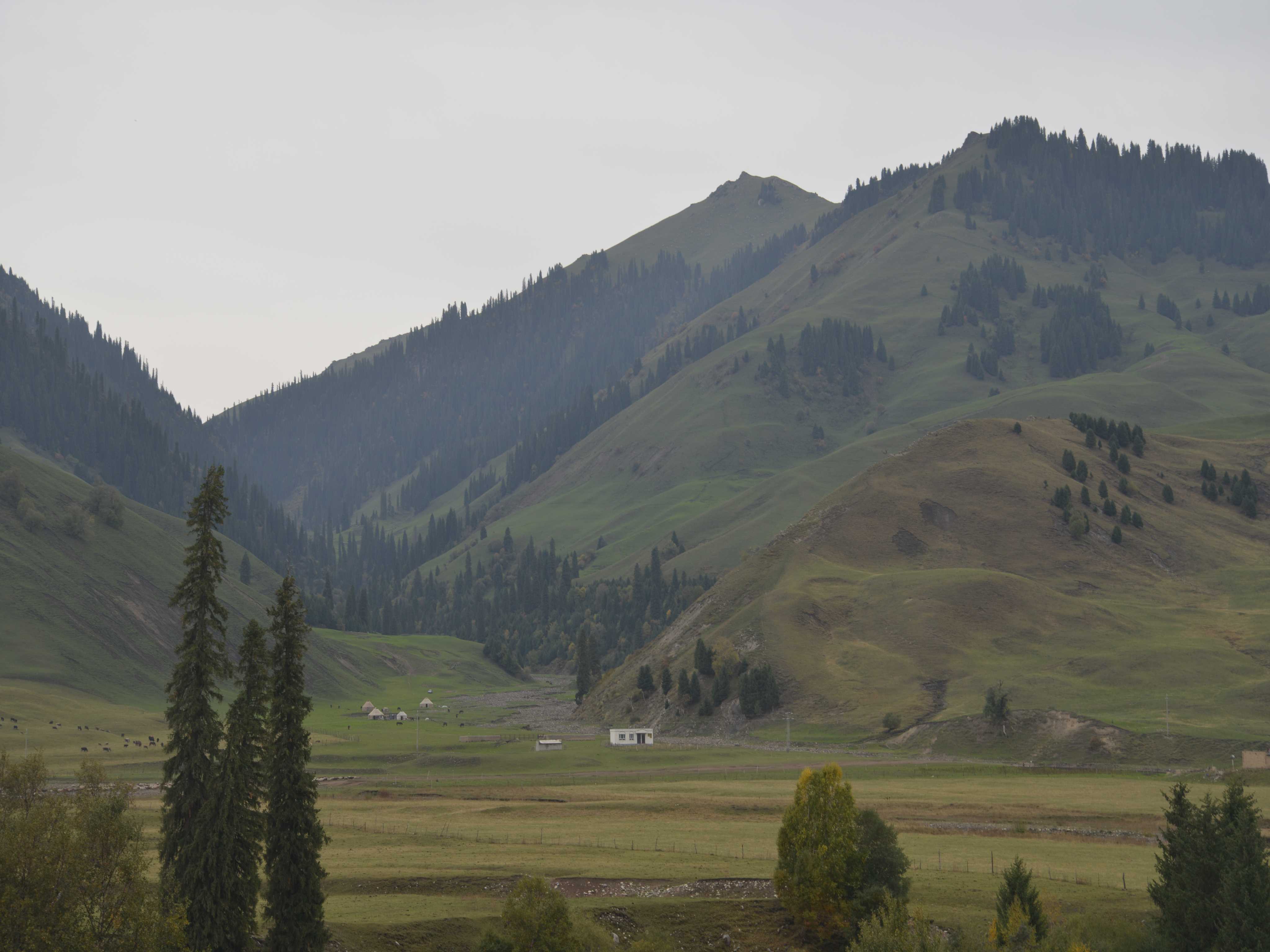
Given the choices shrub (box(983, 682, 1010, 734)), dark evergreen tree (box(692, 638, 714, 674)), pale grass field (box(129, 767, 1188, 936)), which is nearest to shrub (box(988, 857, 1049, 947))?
pale grass field (box(129, 767, 1188, 936))

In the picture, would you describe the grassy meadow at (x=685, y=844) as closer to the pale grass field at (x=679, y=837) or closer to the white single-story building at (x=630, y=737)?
the pale grass field at (x=679, y=837)

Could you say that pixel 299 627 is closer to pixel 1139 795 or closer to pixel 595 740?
pixel 1139 795

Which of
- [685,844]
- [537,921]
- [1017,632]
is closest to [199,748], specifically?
[537,921]

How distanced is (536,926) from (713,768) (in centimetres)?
→ 8091

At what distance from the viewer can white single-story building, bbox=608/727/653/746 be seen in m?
152

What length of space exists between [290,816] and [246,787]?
6.80ft

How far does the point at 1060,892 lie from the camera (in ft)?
195

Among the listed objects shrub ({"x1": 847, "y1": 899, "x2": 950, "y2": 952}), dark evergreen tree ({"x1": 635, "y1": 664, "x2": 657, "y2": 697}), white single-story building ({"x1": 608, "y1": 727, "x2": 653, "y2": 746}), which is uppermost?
dark evergreen tree ({"x1": 635, "y1": 664, "x2": 657, "y2": 697})

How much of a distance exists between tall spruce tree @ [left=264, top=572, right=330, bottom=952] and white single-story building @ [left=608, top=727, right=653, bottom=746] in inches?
4260

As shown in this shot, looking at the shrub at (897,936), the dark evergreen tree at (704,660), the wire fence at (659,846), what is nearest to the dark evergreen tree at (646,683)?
the dark evergreen tree at (704,660)

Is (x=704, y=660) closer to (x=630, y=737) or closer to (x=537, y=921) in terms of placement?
(x=630, y=737)

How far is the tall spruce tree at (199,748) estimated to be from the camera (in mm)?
43375

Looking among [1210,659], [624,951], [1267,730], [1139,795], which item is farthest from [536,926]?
[1210,659]

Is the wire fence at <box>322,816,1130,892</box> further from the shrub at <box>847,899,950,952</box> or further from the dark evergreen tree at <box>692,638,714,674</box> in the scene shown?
the dark evergreen tree at <box>692,638,714,674</box>
